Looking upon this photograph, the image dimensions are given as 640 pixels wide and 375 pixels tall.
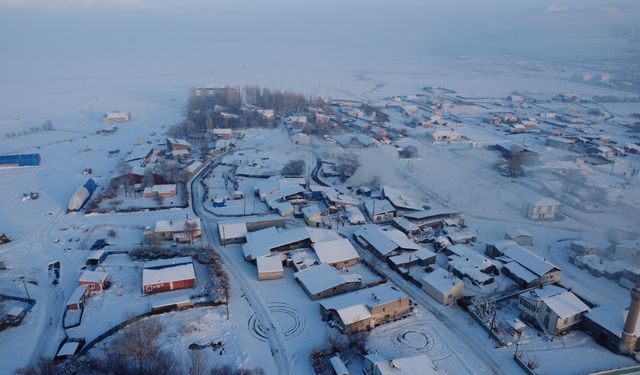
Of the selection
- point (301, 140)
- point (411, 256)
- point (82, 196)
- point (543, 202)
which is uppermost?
point (543, 202)

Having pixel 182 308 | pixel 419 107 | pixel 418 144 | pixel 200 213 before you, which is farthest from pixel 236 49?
pixel 182 308

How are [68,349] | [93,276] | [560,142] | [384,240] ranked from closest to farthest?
[68,349], [93,276], [384,240], [560,142]

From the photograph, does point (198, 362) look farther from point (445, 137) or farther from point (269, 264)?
point (445, 137)

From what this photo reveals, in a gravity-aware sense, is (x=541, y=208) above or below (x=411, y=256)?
above

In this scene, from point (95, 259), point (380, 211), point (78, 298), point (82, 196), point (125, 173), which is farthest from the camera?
point (125, 173)

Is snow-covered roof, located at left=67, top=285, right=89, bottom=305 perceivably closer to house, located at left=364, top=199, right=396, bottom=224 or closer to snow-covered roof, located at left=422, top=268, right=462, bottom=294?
snow-covered roof, located at left=422, top=268, right=462, bottom=294

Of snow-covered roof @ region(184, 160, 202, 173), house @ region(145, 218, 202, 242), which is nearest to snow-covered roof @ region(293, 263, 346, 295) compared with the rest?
house @ region(145, 218, 202, 242)

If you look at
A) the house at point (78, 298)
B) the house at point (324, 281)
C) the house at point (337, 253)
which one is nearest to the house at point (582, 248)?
the house at point (337, 253)

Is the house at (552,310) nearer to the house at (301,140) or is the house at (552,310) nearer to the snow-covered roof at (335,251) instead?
the snow-covered roof at (335,251)

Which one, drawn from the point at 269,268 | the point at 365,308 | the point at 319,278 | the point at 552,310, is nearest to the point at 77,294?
the point at 269,268
